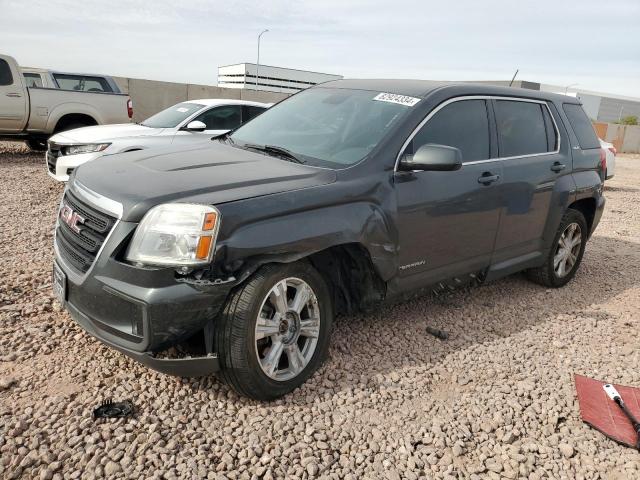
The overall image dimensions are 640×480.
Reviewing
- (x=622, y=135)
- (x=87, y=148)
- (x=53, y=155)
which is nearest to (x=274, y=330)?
(x=87, y=148)

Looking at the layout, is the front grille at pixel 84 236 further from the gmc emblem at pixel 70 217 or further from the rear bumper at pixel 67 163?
the rear bumper at pixel 67 163

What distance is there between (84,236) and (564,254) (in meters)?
4.36

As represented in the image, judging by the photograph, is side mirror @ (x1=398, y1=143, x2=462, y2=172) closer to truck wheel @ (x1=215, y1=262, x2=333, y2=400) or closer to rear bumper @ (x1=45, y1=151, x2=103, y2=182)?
truck wheel @ (x1=215, y1=262, x2=333, y2=400)

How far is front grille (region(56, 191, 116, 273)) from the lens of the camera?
2.80 meters

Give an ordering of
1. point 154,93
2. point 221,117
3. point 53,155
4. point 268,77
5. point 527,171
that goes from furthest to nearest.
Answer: point 268,77 → point 154,93 → point 221,117 → point 53,155 → point 527,171

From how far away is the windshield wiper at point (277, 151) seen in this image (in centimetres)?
350

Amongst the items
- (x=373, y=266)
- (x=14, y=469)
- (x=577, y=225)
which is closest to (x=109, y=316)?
(x=14, y=469)

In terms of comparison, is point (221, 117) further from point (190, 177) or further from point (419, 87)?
point (190, 177)

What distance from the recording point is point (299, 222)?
9.59 ft

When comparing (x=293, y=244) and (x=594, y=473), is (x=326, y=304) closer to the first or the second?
(x=293, y=244)

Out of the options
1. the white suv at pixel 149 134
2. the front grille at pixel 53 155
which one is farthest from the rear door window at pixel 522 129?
the front grille at pixel 53 155

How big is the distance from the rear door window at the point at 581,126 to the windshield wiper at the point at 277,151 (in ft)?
10.1

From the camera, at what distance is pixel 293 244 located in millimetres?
2863

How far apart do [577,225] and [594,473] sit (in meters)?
3.12
